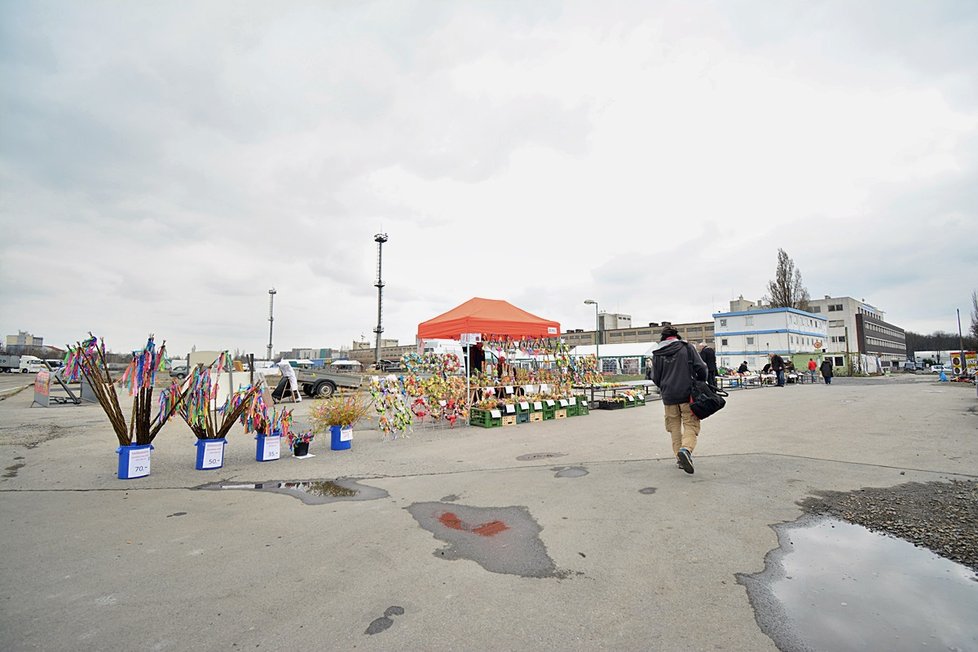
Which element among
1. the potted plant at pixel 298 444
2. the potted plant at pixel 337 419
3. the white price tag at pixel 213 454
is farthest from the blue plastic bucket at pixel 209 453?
the potted plant at pixel 337 419

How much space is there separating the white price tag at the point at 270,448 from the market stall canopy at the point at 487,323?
507 cm

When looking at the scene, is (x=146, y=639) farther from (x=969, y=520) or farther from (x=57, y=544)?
(x=969, y=520)

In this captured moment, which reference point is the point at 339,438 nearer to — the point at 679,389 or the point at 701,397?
the point at 679,389

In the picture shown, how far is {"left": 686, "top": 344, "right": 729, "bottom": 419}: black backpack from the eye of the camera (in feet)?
19.8

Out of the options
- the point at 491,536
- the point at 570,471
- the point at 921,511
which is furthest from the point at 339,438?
the point at 921,511

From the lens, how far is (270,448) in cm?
791

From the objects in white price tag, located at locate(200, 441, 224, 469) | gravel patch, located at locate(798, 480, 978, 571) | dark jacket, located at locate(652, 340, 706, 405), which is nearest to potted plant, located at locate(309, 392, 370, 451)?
white price tag, located at locate(200, 441, 224, 469)

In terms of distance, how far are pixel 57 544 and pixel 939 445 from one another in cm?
1098

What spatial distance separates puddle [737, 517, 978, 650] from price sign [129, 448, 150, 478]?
24.3 feet

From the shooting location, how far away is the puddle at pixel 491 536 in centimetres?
352

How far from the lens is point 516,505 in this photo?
197 inches

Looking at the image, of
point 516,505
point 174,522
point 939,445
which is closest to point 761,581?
point 516,505

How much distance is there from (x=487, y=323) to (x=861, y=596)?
9.32m

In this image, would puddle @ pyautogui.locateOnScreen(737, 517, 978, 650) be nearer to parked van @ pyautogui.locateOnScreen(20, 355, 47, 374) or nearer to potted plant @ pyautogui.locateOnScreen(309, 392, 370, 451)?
potted plant @ pyautogui.locateOnScreen(309, 392, 370, 451)
